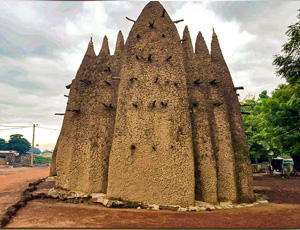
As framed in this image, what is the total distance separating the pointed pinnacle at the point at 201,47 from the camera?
1594cm

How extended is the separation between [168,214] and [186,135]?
3555mm

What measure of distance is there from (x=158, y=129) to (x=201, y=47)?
6.86 metres

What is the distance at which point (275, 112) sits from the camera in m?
22.0

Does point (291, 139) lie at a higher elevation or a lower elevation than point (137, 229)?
higher

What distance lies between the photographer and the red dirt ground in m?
8.44

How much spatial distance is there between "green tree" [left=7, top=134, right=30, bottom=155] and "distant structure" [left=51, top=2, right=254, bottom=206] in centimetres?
6046

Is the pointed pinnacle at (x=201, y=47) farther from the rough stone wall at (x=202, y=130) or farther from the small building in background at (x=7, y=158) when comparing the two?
the small building in background at (x=7, y=158)

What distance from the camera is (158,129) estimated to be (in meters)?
12.1

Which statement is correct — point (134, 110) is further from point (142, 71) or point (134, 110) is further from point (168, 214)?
point (168, 214)

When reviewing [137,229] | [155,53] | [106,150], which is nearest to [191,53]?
[155,53]

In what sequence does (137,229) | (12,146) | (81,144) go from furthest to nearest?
(12,146), (81,144), (137,229)

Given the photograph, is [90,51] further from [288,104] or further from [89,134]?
[288,104]

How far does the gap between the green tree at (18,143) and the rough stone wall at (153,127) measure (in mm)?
64918


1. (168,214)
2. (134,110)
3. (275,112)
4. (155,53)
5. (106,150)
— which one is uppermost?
(155,53)
